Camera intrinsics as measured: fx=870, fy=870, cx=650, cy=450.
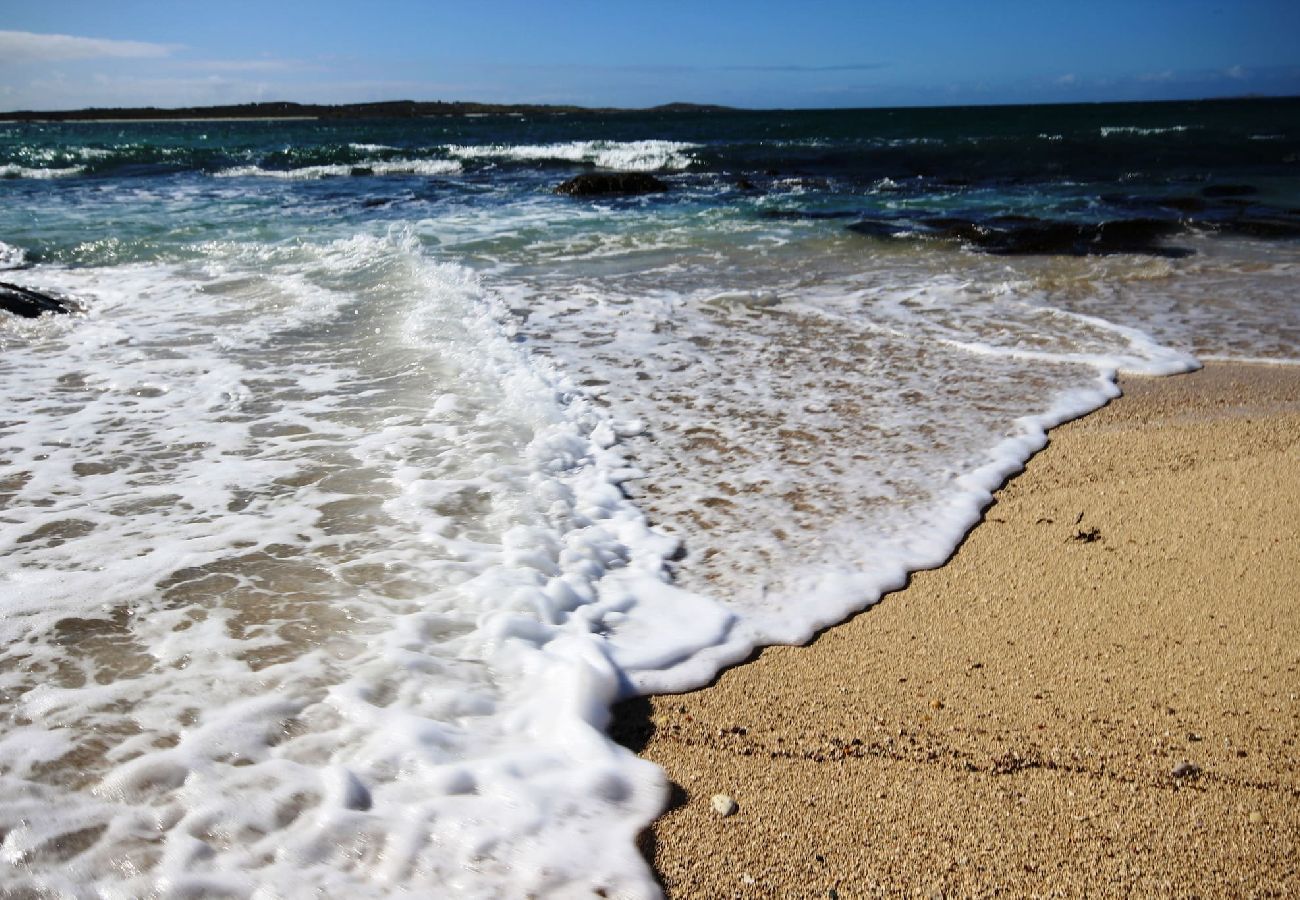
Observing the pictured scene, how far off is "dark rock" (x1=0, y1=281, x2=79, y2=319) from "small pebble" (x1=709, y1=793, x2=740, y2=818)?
25.1 ft

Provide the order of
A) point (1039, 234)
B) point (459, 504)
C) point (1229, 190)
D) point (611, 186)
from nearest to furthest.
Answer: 1. point (459, 504)
2. point (1039, 234)
3. point (1229, 190)
4. point (611, 186)

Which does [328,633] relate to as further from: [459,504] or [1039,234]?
[1039,234]

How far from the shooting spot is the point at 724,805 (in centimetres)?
213

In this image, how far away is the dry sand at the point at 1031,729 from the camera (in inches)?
76.2

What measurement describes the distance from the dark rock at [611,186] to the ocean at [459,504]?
29.5 feet

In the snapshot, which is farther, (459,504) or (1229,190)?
(1229,190)

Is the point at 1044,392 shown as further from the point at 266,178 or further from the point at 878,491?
the point at 266,178

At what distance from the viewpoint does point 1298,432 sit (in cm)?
450

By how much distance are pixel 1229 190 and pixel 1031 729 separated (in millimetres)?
18925

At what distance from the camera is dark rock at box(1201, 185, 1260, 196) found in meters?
16.9

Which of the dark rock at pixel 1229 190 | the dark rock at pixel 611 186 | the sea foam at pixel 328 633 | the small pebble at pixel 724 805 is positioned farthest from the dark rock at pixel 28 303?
the dark rock at pixel 1229 190

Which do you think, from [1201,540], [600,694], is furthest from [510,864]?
[1201,540]

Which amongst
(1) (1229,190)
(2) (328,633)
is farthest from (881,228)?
(2) (328,633)

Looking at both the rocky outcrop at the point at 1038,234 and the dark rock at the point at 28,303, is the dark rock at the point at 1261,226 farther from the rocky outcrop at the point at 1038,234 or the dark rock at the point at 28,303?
the dark rock at the point at 28,303
